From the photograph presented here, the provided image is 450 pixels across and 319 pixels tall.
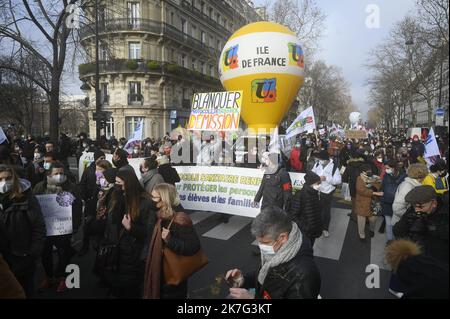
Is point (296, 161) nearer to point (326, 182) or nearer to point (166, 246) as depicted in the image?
point (326, 182)

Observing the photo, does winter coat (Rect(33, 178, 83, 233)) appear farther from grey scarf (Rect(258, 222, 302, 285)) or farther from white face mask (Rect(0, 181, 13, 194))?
grey scarf (Rect(258, 222, 302, 285))

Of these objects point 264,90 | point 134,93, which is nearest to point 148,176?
point 264,90

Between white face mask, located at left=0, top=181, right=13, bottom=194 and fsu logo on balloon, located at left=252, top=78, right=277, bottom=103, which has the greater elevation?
fsu logo on balloon, located at left=252, top=78, right=277, bottom=103

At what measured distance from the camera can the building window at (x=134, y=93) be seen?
33.8 m

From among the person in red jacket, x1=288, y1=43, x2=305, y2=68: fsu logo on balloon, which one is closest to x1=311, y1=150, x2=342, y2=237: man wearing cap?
the person in red jacket

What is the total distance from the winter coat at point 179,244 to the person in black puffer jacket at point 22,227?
4.44 ft

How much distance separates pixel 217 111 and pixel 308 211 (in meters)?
3.84

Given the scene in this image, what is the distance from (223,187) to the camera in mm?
7621

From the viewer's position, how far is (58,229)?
14.1ft

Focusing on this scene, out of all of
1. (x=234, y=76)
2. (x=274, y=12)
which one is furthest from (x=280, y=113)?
(x=274, y=12)

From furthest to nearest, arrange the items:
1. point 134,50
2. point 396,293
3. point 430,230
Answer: point 134,50 → point 396,293 → point 430,230

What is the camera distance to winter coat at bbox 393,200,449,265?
1813 millimetres

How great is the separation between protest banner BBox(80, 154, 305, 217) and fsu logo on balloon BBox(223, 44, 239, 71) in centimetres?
552
